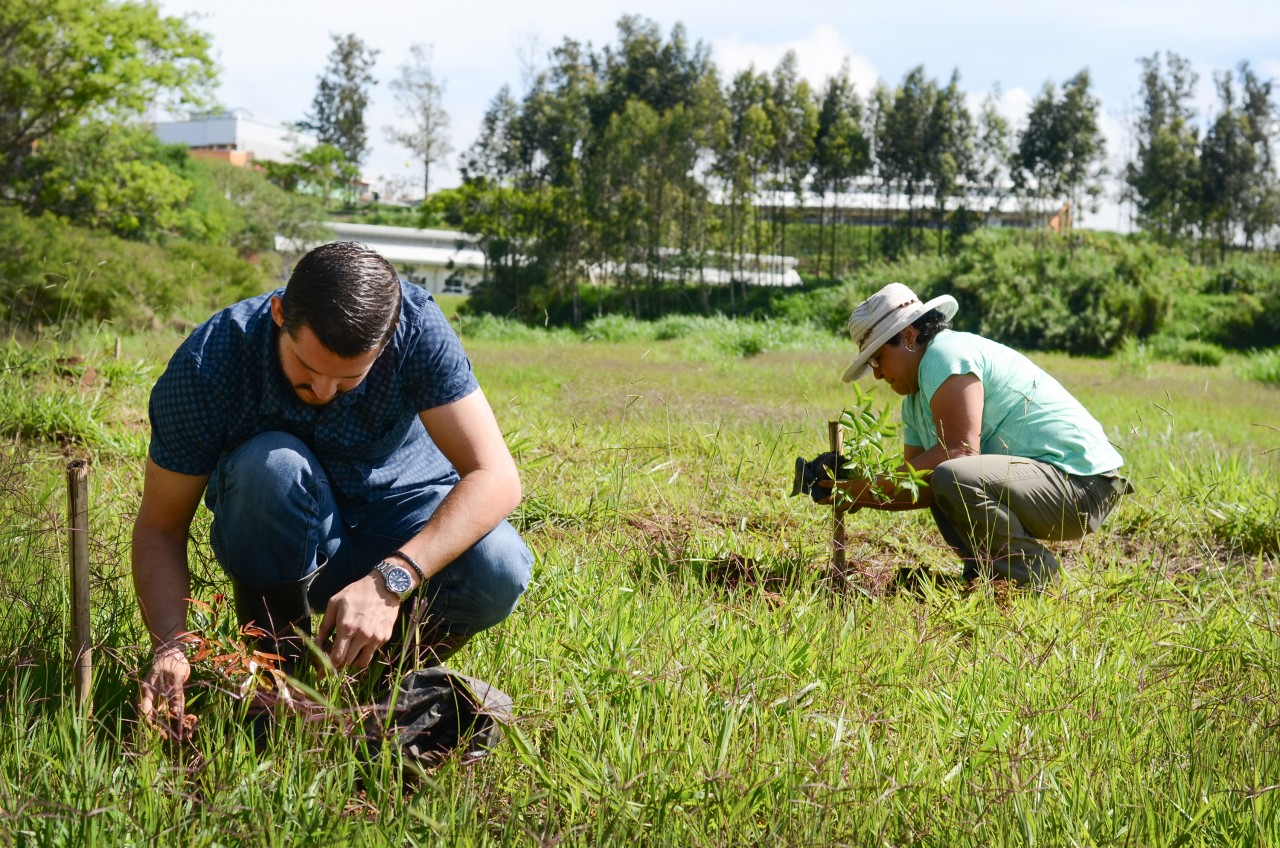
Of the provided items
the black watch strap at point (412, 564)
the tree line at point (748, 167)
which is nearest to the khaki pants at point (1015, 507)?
the black watch strap at point (412, 564)

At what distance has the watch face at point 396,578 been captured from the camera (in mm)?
2078

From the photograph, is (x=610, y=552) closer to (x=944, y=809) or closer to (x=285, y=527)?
(x=285, y=527)

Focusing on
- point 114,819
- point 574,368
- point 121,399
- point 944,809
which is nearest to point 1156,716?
point 944,809

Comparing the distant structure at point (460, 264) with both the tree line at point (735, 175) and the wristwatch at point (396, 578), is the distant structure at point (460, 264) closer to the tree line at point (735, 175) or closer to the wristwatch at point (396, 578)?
the tree line at point (735, 175)

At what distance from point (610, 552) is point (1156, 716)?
1618 mm

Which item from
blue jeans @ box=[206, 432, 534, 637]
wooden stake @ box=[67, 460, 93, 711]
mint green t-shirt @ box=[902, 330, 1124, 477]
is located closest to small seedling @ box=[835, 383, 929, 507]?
mint green t-shirt @ box=[902, 330, 1124, 477]

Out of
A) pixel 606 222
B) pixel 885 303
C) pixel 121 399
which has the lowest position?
pixel 121 399

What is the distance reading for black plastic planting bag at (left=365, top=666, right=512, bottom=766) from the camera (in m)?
2.10

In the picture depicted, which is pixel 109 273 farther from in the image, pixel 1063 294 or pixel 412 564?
pixel 1063 294

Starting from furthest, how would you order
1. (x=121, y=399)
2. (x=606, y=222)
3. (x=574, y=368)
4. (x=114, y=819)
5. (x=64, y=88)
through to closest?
(x=606, y=222) → (x=64, y=88) → (x=574, y=368) → (x=121, y=399) → (x=114, y=819)

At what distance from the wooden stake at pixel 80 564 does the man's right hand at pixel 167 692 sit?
0.11 meters

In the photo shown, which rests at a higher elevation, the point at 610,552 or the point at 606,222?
the point at 606,222

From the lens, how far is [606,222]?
105 ft

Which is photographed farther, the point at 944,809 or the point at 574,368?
the point at 574,368
